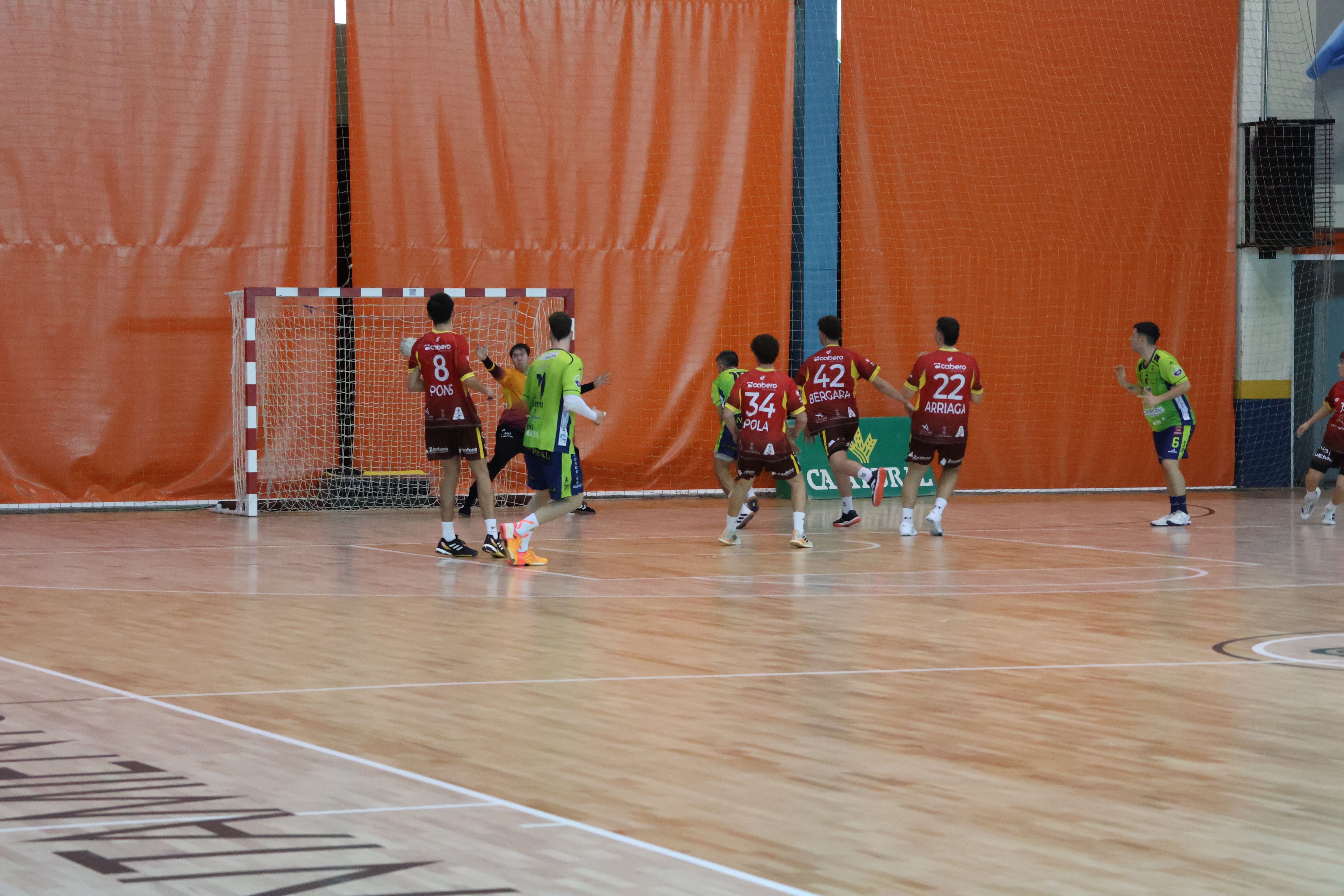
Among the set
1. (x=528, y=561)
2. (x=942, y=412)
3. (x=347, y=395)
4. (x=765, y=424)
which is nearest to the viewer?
(x=528, y=561)

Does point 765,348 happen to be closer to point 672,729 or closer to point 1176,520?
point 1176,520

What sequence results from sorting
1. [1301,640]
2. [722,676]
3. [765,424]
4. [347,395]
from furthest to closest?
[347,395] < [765,424] < [1301,640] < [722,676]

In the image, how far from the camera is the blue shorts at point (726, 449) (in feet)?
47.5

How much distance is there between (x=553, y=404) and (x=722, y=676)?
4639mm

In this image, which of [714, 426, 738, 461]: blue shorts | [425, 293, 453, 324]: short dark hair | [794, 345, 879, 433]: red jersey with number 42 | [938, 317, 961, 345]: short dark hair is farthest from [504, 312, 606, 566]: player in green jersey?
[794, 345, 879, 433]: red jersey with number 42

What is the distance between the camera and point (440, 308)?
458 inches

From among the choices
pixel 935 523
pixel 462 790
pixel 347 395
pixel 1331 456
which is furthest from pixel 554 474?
pixel 1331 456

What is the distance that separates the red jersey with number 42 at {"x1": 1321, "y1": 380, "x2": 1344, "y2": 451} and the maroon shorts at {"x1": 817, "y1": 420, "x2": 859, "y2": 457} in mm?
4550

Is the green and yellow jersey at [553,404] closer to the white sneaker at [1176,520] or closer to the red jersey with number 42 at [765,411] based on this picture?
the red jersey with number 42 at [765,411]

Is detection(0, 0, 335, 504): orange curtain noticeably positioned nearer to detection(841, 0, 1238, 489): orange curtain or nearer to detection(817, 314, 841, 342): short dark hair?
detection(817, 314, 841, 342): short dark hair

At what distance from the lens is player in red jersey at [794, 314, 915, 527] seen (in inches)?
588

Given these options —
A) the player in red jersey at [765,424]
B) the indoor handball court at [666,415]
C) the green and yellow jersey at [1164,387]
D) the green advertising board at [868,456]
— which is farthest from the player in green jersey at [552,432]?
the green advertising board at [868,456]

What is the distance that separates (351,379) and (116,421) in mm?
2453

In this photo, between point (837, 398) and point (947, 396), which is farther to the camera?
point (837, 398)
